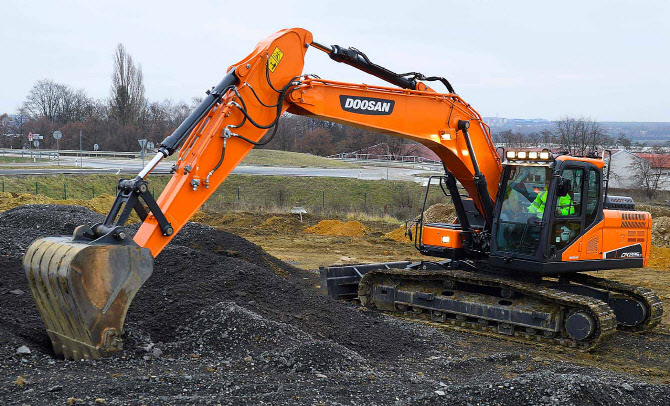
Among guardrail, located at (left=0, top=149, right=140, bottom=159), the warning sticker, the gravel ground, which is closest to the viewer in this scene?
the gravel ground

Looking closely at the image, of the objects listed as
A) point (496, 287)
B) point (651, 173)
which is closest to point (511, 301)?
point (496, 287)

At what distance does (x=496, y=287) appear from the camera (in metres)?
9.64

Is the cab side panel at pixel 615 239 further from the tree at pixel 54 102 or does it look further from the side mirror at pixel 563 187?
the tree at pixel 54 102

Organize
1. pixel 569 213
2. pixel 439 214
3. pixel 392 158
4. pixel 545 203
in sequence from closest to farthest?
pixel 545 203
pixel 569 213
pixel 439 214
pixel 392 158

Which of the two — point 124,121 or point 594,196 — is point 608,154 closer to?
point 594,196

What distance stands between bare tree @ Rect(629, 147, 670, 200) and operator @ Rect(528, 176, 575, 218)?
30.0 meters

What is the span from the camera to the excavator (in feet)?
21.2

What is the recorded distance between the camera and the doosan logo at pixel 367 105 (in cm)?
855

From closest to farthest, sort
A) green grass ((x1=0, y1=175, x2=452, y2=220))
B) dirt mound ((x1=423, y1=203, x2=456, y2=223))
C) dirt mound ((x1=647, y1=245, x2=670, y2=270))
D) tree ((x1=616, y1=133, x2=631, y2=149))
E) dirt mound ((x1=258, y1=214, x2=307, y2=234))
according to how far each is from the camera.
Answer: dirt mound ((x1=647, y1=245, x2=670, y2=270)) → dirt mound ((x1=423, y1=203, x2=456, y2=223)) → dirt mound ((x1=258, y1=214, x2=307, y2=234)) → green grass ((x1=0, y1=175, x2=452, y2=220)) → tree ((x1=616, y1=133, x2=631, y2=149))

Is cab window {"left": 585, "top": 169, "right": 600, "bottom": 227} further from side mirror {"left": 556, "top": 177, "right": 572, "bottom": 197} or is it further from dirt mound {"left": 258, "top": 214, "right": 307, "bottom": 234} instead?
dirt mound {"left": 258, "top": 214, "right": 307, "bottom": 234}

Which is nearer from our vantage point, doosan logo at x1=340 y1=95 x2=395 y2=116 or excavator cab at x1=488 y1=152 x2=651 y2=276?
doosan logo at x1=340 y1=95 x2=395 y2=116

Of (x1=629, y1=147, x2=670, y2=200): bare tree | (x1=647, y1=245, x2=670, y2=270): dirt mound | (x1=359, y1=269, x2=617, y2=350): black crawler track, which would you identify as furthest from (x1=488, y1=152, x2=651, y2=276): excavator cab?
(x1=629, y1=147, x2=670, y2=200): bare tree

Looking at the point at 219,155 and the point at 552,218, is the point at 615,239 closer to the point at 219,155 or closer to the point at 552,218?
the point at 552,218

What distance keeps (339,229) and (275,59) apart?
1369 cm
